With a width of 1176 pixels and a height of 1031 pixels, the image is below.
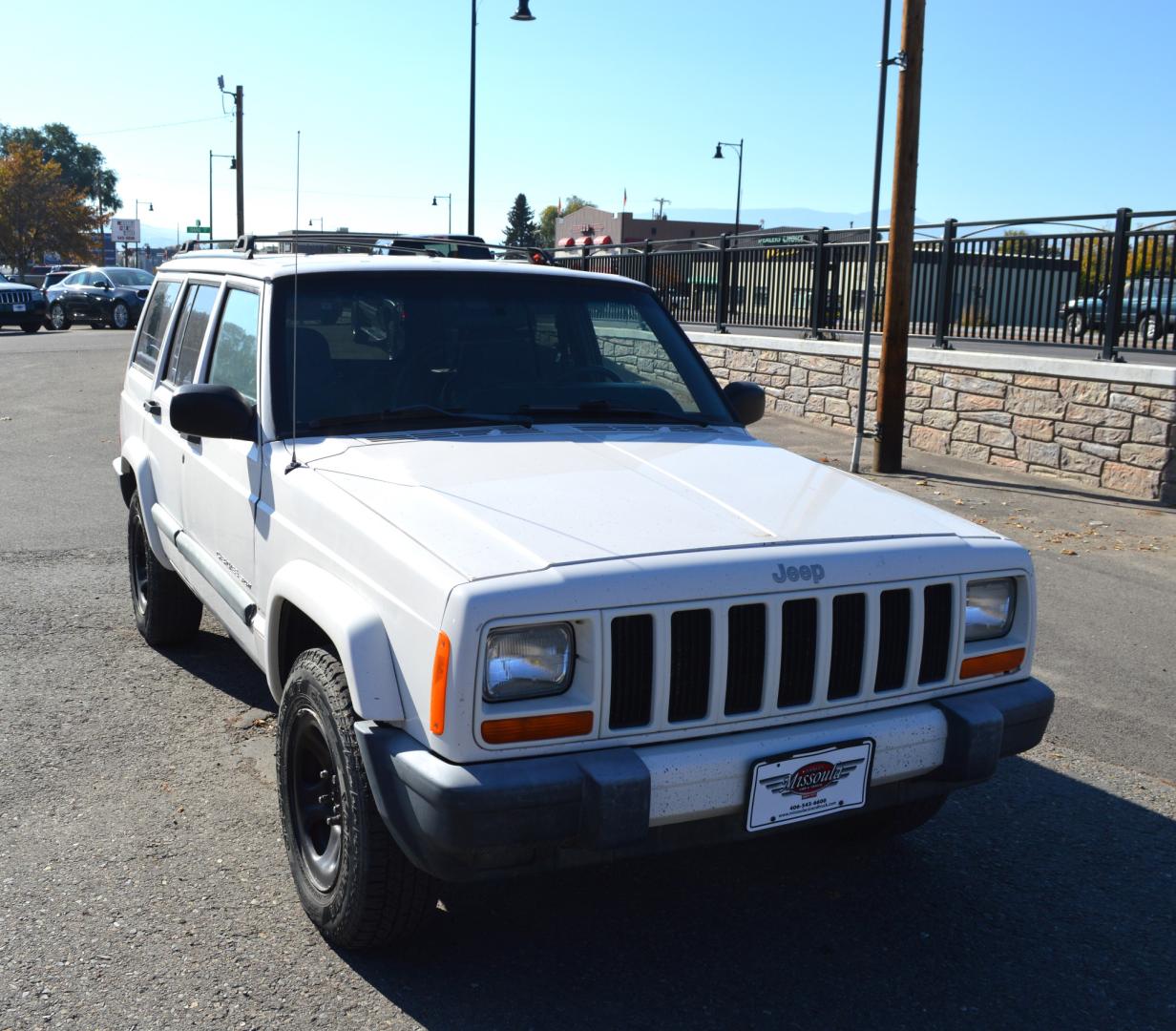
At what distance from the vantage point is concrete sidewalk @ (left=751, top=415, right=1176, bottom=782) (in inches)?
206

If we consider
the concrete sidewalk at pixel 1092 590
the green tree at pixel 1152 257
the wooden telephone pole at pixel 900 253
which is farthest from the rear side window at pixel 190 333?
the green tree at pixel 1152 257

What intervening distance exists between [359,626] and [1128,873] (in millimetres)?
2577

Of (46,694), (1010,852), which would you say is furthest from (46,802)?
(1010,852)

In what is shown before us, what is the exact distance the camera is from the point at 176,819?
4105 mm

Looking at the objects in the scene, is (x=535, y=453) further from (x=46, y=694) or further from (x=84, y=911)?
(x=46, y=694)

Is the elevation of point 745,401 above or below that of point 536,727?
above

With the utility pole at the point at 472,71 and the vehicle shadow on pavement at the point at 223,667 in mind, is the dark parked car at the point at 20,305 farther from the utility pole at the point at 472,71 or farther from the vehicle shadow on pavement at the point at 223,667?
the vehicle shadow on pavement at the point at 223,667

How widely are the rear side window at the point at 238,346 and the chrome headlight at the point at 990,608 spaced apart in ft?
7.85

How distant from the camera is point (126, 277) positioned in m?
37.3

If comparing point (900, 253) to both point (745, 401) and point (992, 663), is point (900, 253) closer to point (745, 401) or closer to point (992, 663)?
point (745, 401)

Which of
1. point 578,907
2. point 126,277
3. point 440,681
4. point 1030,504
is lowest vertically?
point 578,907

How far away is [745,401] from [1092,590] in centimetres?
383

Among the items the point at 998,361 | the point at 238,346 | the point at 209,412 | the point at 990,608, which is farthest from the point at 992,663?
the point at 998,361

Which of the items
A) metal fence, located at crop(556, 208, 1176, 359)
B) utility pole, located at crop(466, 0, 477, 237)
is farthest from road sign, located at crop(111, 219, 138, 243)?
metal fence, located at crop(556, 208, 1176, 359)
